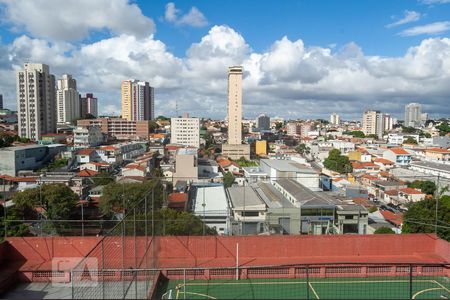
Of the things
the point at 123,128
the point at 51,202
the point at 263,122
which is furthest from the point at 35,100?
the point at 263,122

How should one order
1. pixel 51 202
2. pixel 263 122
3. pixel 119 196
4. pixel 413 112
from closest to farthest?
1. pixel 119 196
2. pixel 51 202
3. pixel 263 122
4. pixel 413 112

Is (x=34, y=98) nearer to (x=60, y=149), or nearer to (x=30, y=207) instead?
(x=60, y=149)

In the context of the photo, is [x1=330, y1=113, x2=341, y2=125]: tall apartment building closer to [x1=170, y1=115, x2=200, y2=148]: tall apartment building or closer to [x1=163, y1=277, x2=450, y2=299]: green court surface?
[x1=170, y1=115, x2=200, y2=148]: tall apartment building

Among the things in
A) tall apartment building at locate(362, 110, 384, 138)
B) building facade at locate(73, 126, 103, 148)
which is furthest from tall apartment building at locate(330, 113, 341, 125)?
building facade at locate(73, 126, 103, 148)

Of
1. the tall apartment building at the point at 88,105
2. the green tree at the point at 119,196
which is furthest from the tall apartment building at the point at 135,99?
the green tree at the point at 119,196

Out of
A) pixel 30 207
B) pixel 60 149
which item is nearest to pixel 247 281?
pixel 30 207

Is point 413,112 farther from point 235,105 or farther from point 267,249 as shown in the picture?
point 267,249
